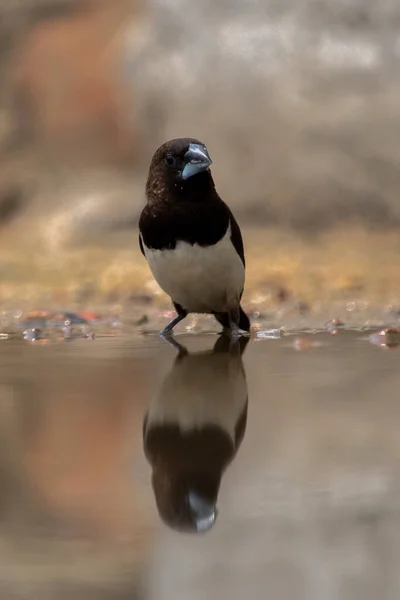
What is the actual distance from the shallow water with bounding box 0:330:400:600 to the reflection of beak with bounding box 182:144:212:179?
121 centimetres

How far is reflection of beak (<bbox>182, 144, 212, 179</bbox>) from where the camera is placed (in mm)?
4602

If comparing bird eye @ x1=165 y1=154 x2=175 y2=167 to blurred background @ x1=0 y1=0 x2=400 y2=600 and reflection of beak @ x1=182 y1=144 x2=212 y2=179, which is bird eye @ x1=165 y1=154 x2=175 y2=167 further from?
blurred background @ x1=0 y1=0 x2=400 y2=600

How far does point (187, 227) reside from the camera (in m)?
4.57

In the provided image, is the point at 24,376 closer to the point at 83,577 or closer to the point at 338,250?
the point at 83,577

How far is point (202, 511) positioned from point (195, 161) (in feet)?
9.73

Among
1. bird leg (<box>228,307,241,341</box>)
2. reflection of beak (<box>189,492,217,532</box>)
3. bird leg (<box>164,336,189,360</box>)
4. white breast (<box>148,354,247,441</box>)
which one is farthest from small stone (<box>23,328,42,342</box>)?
reflection of beak (<box>189,492,217,532</box>)

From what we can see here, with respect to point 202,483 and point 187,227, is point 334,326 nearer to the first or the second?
point 187,227

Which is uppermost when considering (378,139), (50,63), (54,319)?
(50,63)

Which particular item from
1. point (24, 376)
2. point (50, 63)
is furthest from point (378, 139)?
point (24, 376)

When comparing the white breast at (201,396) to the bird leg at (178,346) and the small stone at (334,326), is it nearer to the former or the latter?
the bird leg at (178,346)

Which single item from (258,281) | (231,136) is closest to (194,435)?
(258,281)

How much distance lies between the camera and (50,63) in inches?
385

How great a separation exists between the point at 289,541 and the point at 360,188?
6954 millimetres

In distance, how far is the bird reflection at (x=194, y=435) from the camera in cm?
186
